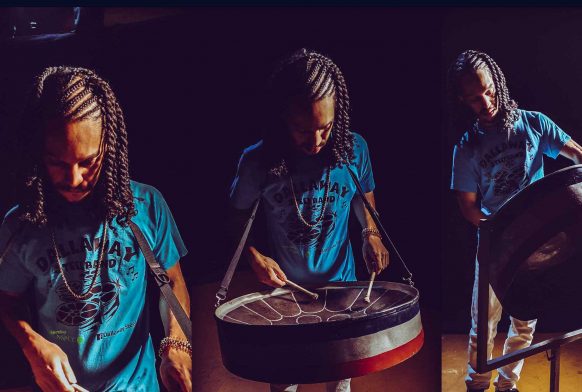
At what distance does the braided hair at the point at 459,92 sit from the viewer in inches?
79.9

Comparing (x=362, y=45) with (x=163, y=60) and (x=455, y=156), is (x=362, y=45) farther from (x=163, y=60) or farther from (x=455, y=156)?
(x=163, y=60)

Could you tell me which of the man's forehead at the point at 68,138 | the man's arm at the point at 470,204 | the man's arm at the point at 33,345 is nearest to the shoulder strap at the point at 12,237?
the man's arm at the point at 33,345

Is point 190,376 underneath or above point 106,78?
underneath

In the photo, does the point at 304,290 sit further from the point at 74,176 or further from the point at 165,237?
the point at 74,176

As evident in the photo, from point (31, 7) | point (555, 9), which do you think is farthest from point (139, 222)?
point (555, 9)

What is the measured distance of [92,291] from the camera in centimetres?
179

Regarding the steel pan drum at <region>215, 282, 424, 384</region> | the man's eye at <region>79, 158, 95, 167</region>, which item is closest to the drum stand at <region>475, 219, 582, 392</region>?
the steel pan drum at <region>215, 282, 424, 384</region>

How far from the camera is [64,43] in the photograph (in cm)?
186

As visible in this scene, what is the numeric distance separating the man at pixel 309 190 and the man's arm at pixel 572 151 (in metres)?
0.72

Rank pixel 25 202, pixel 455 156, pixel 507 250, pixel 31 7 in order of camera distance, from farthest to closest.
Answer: pixel 455 156 < pixel 31 7 < pixel 25 202 < pixel 507 250

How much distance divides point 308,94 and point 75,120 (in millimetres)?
703

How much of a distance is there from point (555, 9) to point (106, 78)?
156cm

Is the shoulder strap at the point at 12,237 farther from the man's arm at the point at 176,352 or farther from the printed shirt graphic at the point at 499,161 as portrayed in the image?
the printed shirt graphic at the point at 499,161

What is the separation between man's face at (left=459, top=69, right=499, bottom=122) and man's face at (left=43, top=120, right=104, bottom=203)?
1.22m
